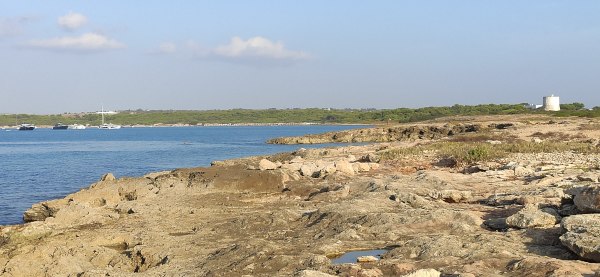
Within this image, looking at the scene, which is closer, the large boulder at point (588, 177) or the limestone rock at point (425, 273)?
the limestone rock at point (425, 273)

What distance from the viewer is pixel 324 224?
1568 centimetres

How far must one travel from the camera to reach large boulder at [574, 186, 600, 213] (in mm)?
12914

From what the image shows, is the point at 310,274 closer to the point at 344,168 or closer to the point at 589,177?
the point at 589,177

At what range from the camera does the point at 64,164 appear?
53438 mm

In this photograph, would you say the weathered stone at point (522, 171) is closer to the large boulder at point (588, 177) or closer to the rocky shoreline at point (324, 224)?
the rocky shoreline at point (324, 224)

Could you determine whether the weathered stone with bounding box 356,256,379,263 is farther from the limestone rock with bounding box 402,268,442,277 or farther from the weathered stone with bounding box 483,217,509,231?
the weathered stone with bounding box 483,217,509,231

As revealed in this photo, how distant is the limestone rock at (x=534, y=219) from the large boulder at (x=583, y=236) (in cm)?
125

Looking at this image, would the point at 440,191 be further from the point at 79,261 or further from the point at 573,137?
the point at 573,137

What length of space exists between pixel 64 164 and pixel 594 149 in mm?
40530

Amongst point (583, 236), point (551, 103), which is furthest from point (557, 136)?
point (551, 103)

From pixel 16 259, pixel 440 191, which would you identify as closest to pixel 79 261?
pixel 16 259

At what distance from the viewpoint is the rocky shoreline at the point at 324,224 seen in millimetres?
11711

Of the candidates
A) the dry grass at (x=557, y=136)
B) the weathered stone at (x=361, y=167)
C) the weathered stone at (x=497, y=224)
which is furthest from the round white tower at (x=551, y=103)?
the weathered stone at (x=497, y=224)

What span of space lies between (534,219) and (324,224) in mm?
4813
